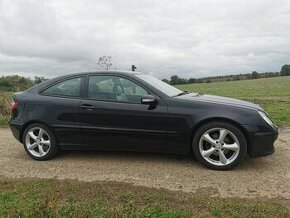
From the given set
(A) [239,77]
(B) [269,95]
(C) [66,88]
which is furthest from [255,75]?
(C) [66,88]

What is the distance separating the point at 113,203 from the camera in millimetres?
4168

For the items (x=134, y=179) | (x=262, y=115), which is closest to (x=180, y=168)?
(x=134, y=179)

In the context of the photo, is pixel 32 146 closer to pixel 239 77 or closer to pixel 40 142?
pixel 40 142

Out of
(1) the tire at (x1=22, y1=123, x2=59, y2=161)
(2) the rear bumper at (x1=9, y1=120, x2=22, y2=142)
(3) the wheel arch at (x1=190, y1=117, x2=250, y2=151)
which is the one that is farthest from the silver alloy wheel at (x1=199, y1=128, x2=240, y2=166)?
(2) the rear bumper at (x1=9, y1=120, x2=22, y2=142)

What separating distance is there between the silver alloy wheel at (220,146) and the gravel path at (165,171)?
0.19 m

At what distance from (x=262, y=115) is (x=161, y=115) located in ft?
4.71

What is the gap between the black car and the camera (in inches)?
207

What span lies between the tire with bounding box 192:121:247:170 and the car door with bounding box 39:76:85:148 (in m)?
1.87

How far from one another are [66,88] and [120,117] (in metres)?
1.14

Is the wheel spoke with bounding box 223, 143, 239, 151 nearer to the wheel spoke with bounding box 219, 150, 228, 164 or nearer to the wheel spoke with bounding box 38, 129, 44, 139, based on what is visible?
the wheel spoke with bounding box 219, 150, 228, 164

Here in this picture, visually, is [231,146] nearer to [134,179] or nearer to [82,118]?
[134,179]

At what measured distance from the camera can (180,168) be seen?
215 inches

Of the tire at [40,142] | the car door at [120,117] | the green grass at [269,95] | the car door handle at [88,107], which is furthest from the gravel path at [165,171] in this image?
the green grass at [269,95]

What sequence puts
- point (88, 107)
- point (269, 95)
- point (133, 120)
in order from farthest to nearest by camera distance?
point (269, 95), point (88, 107), point (133, 120)
